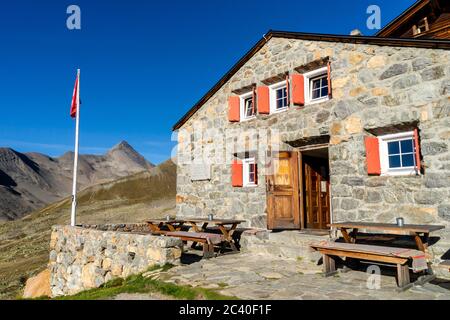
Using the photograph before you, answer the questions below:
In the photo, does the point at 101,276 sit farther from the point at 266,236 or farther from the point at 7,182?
the point at 7,182

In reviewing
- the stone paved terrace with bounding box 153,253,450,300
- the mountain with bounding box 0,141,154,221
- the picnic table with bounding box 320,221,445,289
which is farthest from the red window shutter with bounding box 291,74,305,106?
the mountain with bounding box 0,141,154,221

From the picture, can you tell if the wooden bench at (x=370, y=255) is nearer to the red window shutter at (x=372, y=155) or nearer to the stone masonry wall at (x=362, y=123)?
the stone masonry wall at (x=362, y=123)

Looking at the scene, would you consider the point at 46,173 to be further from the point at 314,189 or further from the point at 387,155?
the point at 387,155

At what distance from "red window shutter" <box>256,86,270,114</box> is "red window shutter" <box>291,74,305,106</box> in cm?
108

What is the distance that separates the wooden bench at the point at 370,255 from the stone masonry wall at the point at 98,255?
287 centimetres

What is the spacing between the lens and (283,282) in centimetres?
545

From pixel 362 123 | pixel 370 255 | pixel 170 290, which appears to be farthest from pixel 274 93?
pixel 170 290

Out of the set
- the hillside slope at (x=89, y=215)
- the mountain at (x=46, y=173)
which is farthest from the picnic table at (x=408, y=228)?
the mountain at (x=46, y=173)

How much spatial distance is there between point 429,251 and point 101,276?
23.9 feet

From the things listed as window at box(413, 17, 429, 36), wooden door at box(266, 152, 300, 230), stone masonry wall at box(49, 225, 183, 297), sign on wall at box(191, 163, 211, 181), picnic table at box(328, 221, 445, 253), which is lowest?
stone masonry wall at box(49, 225, 183, 297)

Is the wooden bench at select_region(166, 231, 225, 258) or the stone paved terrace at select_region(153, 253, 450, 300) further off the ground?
the wooden bench at select_region(166, 231, 225, 258)

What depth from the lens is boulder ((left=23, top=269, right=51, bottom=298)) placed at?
11430 mm

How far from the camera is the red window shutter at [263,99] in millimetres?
10055

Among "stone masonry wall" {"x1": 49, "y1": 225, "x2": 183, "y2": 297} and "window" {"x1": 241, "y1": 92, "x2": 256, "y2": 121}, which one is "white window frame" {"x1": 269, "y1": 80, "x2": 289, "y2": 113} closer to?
"window" {"x1": 241, "y1": 92, "x2": 256, "y2": 121}
